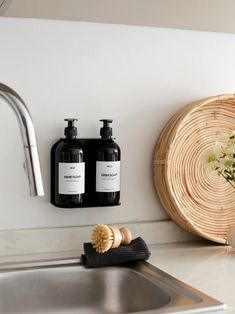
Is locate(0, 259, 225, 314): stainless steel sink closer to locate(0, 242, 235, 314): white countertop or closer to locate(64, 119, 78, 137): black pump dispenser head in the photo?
locate(0, 242, 235, 314): white countertop

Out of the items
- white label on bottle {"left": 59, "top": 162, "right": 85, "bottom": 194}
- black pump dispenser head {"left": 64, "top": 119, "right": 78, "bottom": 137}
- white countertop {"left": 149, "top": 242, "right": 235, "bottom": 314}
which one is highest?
black pump dispenser head {"left": 64, "top": 119, "right": 78, "bottom": 137}

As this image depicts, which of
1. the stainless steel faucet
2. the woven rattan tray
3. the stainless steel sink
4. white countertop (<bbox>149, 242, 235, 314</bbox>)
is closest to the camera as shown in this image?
the stainless steel faucet

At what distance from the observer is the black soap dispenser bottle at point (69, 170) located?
59.3 inches

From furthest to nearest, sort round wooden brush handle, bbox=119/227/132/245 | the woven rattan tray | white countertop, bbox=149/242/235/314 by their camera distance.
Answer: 1. the woven rattan tray
2. round wooden brush handle, bbox=119/227/132/245
3. white countertop, bbox=149/242/235/314

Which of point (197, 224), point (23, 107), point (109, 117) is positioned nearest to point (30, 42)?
point (109, 117)

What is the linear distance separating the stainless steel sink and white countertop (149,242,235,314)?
0.20 feet

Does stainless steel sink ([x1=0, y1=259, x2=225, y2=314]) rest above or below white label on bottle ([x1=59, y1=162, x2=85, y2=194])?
below

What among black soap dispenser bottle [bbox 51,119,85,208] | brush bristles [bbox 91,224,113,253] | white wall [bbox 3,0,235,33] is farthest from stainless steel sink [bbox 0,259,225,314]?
white wall [bbox 3,0,235,33]

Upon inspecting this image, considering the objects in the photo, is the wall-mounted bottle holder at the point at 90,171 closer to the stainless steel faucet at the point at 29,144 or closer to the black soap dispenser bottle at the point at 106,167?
the black soap dispenser bottle at the point at 106,167

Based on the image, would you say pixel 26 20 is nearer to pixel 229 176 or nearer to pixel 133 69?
pixel 133 69

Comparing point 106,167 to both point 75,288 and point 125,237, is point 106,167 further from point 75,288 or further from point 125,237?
point 75,288

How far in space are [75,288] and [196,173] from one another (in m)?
0.48

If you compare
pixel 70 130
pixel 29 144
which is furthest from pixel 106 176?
pixel 29 144

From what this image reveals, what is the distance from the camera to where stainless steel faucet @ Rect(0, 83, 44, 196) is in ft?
3.71
